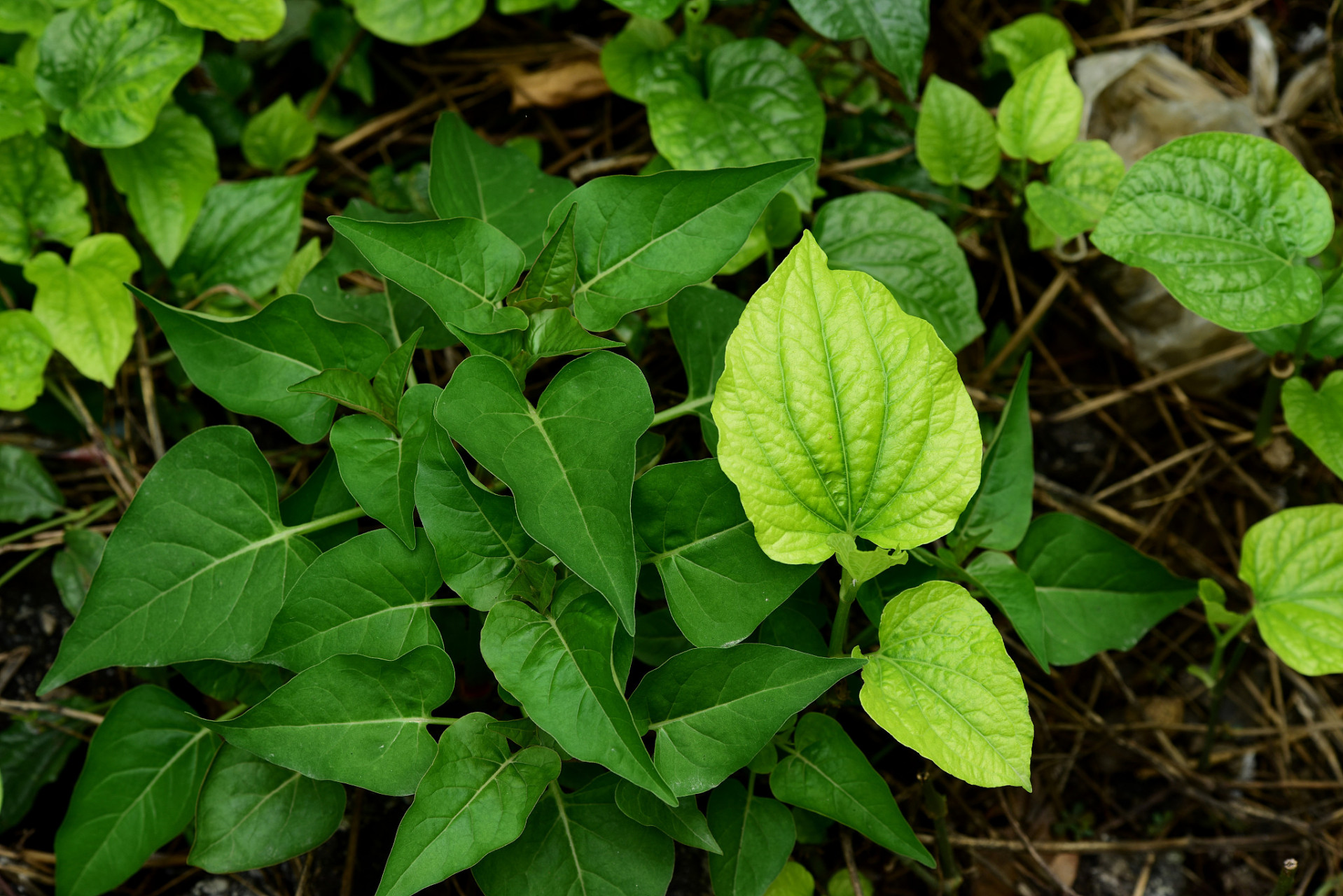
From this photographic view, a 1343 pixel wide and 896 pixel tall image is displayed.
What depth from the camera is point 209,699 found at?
1.75 metres

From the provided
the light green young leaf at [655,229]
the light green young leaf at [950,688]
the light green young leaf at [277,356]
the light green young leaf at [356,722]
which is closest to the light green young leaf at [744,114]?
the light green young leaf at [655,229]

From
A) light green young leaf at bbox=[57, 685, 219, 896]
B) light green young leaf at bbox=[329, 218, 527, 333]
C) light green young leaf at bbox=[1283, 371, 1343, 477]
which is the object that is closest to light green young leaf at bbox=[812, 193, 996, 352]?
light green young leaf at bbox=[1283, 371, 1343, 477]

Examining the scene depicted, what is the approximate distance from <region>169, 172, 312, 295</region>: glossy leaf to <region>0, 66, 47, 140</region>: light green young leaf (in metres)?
0.33

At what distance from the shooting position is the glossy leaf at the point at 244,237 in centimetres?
189

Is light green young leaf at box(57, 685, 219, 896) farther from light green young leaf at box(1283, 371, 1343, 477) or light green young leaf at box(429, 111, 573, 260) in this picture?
light green young leaf at box(1283, 371, 1343, 477)

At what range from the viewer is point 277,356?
1.41 metres

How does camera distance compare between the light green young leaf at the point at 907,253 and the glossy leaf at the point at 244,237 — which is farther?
the glossy leaf at the point at 244,237

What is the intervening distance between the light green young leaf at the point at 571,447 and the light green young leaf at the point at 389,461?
0.45 feet

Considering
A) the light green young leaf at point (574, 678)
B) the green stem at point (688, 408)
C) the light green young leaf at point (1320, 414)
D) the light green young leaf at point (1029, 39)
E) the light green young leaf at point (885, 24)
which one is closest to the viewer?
the light green young leaf at point (574, 678)

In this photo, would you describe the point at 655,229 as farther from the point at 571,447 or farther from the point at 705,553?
the point at 705,553

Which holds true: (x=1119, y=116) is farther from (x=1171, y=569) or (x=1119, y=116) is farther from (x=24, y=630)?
(x=24, y=630)

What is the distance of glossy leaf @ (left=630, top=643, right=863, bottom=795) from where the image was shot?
1172mm

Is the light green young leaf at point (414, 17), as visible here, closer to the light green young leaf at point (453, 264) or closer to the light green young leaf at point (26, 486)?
the light green young leaf at point (453, 264)

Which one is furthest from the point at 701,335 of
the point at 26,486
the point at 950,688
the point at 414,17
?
the point at 26,486
